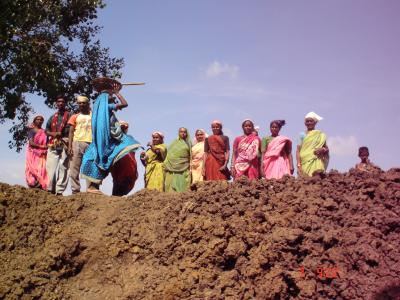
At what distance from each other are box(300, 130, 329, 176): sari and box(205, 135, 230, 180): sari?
1.38 meters

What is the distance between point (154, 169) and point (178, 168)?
67cm

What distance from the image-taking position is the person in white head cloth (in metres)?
7.48

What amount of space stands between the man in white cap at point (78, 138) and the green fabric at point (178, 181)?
2.08m

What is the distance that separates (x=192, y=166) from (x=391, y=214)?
527cm

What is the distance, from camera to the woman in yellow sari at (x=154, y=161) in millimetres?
9055

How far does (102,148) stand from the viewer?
6684mm

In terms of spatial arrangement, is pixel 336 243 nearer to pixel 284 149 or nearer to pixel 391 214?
pixel 391 214

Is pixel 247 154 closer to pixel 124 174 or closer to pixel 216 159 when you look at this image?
pixel 216 159

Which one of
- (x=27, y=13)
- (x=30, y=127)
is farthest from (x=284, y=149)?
(x=27, y=13)

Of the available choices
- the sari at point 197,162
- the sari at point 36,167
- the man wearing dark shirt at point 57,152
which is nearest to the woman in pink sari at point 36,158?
the sari at point 36,167

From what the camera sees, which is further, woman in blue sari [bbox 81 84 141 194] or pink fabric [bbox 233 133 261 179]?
pink fabric [bbox 233 133 261 179]

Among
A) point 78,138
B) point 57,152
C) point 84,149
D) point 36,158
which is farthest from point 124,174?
point 36,158

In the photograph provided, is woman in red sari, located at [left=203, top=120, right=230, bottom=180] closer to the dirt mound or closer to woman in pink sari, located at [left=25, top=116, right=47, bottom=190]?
the dirt mound
